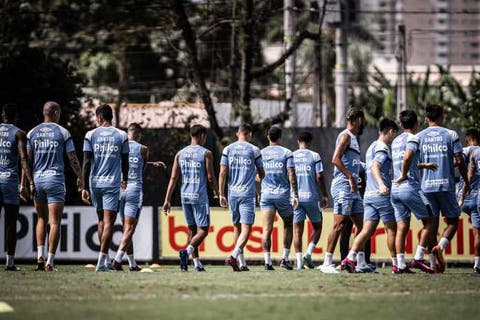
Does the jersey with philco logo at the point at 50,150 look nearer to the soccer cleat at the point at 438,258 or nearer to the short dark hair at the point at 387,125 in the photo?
the short dark hair at the point at 387,125

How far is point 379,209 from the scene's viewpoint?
16.0m

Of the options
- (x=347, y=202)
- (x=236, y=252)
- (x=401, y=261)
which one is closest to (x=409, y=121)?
(x=347, y=202)

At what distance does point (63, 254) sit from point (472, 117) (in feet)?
36.1

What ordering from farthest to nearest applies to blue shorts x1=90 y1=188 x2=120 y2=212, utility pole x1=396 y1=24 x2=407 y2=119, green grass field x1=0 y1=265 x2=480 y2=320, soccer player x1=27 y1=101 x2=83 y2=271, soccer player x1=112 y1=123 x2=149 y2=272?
utility pole x1=396 y1=24 x2=407 y2=119 → soccer player x1=112 y1=123 x2=149 y2=272 → soccer player x1=27 y1=101 x2=83 y2=271 → blue shorts x1=90 y1=188 x2=120 y2=212 → green grass field x1=0 y1=265 x2=480 y2=320

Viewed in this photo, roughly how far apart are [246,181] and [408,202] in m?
2.74

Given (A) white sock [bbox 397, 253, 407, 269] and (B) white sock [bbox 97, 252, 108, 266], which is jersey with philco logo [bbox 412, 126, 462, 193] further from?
(B) white sock [bbox 97, 252, 108, 266]

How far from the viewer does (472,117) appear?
27719 mm

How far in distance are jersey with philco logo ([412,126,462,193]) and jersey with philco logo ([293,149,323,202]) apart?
261cm

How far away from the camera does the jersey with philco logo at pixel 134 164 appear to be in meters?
17.8

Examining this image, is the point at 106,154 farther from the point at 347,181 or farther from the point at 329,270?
the point at 329,270

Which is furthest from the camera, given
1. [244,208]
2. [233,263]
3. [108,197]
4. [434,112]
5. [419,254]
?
[244,208]

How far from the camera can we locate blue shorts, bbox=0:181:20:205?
16.6 meters

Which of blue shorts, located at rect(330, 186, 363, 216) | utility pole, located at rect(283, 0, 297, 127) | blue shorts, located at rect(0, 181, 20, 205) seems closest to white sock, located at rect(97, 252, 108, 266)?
blue shorts, located at rect(0, 181, 20, 205)

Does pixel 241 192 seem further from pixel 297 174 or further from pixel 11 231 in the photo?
pixel 11 231
